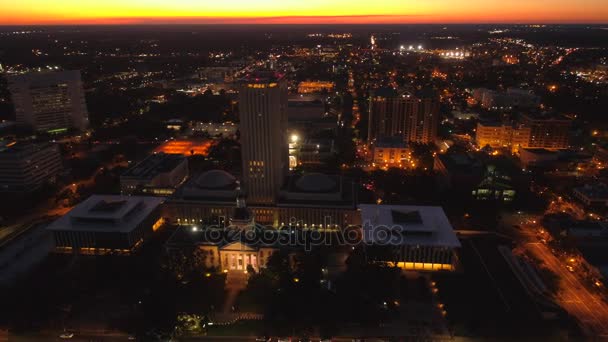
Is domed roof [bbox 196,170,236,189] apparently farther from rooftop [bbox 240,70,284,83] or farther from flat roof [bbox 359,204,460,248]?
flat roof [bbox 359,204,460,248]

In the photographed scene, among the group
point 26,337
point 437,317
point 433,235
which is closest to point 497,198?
point 433,235

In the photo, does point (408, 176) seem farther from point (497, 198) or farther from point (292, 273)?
point (292, 273)

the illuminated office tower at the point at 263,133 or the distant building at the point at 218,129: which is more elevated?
the illuminated office tower at the point at 263,133

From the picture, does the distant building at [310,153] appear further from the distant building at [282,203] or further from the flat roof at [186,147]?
the distant building at [282,203]

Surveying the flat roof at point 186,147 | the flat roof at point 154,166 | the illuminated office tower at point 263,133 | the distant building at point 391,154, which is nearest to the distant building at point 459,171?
the distant building at point 391,154

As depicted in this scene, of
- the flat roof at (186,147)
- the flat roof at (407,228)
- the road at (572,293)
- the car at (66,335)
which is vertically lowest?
the road at (572,293)

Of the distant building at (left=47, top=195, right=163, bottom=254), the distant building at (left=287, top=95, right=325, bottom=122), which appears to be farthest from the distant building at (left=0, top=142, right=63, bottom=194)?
→ the distant building at (left=287, top=95, right=325, bottom=122)

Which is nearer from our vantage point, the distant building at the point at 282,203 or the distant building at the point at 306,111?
the distant building at the point at 282,203

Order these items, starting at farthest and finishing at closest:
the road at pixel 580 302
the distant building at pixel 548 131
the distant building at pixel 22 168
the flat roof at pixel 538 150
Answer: the distant building at pixel 548 131, the flat roof at pixel 538 150, the distant building at pixel 22 168, the road at pixel 580 302
